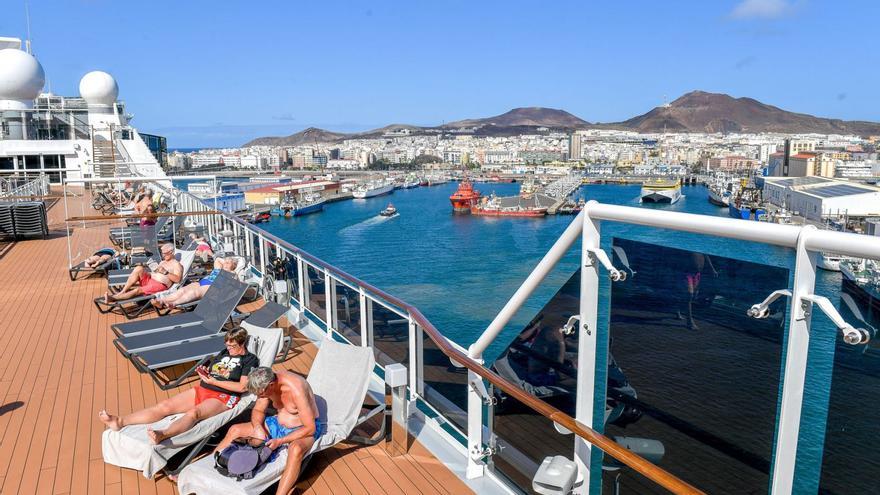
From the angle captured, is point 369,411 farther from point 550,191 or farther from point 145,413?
point 550,191

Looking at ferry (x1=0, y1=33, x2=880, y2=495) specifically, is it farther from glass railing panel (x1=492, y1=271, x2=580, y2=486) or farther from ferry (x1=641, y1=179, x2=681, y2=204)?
ferry (x1=641, y1=179, x2=681, y2=204)

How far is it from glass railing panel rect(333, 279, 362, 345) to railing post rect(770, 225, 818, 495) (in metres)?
2.57

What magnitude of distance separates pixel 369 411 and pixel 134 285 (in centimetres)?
350

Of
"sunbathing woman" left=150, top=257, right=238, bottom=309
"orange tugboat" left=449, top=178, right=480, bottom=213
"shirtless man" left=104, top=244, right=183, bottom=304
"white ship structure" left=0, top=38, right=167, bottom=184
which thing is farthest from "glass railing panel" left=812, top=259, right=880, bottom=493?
"orange tugboat" left=449, top=178, right=480, bottom=213

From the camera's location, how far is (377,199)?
70.9 metres

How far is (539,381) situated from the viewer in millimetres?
1877

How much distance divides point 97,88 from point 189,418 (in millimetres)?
27997

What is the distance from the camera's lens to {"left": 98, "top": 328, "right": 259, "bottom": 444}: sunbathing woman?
2.64 meters

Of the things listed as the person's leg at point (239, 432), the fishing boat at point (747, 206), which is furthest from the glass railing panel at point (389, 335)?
the fishing boat at point (747, 206)

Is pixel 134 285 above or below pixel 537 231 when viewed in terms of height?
above

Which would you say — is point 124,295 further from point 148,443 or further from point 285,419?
point 285,419

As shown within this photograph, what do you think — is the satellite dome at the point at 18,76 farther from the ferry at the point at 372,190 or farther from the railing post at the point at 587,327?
the ferry at the point at 372,190

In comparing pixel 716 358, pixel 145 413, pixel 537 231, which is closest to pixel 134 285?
pixel 145 413

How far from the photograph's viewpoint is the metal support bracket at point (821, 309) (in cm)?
105
